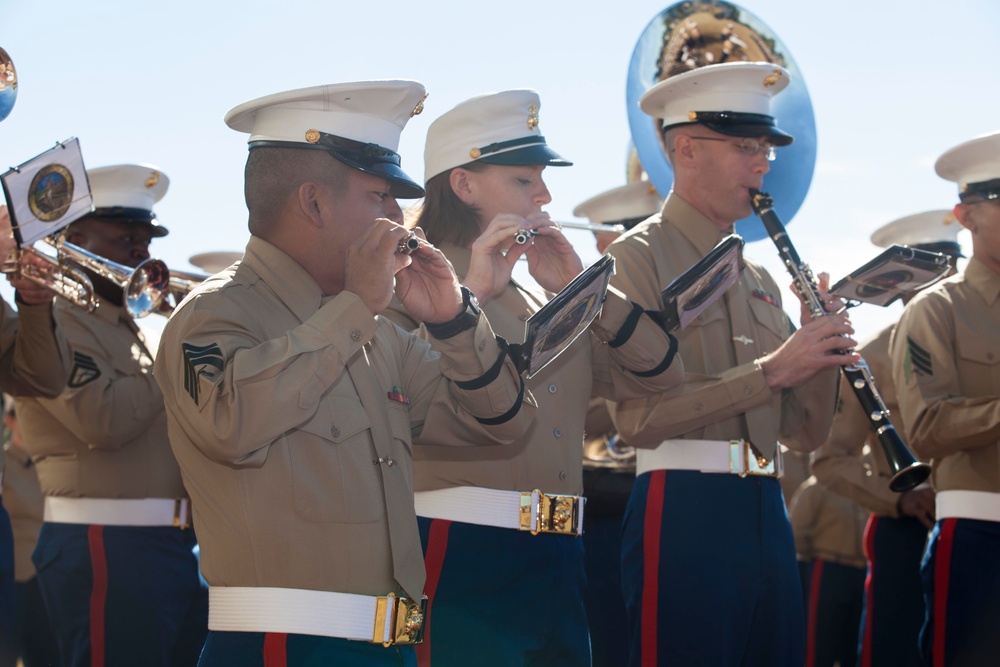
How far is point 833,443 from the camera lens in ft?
24.5

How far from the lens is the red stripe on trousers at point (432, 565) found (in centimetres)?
400

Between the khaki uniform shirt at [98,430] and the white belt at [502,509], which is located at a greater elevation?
the khaki uniform shirt at [98,430]

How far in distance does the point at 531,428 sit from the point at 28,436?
10.4 ft

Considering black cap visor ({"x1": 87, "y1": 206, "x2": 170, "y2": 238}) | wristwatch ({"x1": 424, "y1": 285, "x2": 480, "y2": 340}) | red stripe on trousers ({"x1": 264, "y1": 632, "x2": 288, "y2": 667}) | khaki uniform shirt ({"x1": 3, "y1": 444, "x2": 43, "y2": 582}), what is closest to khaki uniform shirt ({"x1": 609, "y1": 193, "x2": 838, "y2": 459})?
wristwatch ({"x1": 424, "y1": 285, "x2": 480, "y2": 340})

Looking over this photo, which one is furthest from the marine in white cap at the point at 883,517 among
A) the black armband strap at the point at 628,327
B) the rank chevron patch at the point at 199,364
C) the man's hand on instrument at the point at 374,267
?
the rank chevron patch at the point at 199,364

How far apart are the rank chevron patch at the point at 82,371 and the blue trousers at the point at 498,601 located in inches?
103

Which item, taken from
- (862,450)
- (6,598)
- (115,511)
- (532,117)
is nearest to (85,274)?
(115,511)

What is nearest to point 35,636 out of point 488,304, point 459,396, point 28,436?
point 28,436

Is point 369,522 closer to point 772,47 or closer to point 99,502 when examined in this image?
point 99,502

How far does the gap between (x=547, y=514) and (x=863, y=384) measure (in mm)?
1480

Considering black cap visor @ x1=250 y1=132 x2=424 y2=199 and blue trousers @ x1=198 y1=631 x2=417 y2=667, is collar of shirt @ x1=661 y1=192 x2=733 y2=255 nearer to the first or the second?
black cap visor @ x1=250 y1=132 x2=424 y2=199

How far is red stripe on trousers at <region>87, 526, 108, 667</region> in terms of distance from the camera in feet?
18.7

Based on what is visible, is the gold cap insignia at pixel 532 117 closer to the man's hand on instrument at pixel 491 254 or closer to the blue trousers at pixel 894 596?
the man's hand on instrument at pixel 491 254

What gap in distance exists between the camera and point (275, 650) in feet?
9.56
